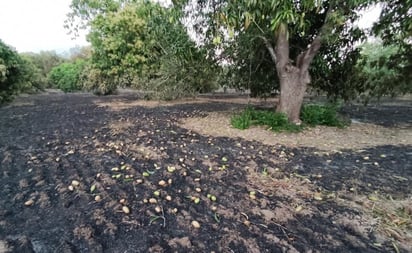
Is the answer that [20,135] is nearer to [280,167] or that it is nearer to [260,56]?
[280,167]

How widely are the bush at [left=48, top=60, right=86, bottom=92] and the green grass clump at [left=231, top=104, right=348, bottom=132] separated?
50.9ft

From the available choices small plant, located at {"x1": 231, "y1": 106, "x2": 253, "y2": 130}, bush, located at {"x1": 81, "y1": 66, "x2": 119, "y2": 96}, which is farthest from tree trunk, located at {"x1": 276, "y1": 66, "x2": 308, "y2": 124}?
bush, located at {"x1": 81, "y1": 66, "x2": 119, "y2": 96}

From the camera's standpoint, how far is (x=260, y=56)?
6383 mm

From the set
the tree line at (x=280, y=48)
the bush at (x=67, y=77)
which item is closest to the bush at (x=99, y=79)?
the tree line at (x=280, y=48)

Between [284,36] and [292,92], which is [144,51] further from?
[292,92]

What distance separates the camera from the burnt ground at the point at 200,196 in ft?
6.17

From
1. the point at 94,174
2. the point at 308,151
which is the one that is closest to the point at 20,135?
the point at 94,174

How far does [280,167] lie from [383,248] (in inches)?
60.0

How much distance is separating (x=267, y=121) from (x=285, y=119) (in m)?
0.35

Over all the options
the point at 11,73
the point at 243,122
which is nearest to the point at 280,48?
the point at 243,122

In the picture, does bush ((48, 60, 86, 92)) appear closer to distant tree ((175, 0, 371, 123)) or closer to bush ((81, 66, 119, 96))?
bush ((81, 66, 119, 96))

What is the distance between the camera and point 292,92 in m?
5.60

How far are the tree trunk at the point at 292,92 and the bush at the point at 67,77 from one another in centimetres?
1576

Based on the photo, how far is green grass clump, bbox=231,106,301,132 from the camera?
5175 mm
